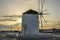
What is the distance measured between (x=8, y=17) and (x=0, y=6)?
94 centimetres

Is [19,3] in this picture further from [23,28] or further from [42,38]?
[42,38]

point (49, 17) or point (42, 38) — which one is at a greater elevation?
point (49, 17)

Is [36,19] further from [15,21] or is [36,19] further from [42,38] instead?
[15,21]

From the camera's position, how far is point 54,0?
13234mm

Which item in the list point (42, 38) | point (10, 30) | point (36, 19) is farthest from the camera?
point (10, 30)

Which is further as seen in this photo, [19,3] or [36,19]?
[19,3]

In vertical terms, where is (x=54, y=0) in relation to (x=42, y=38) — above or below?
above

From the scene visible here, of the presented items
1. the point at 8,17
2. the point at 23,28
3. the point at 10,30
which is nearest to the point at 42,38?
the point at 23,28

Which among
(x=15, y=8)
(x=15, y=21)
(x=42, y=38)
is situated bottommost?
(x=42, y=38)

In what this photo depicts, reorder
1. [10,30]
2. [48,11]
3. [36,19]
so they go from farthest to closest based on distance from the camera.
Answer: [48,11], [10,30], [36,19]

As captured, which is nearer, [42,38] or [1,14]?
[42,38]

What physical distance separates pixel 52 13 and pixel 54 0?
875 mm

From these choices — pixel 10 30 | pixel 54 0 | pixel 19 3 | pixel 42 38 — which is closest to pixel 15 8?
pixel 19 3

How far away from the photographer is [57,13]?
13.3 metres
